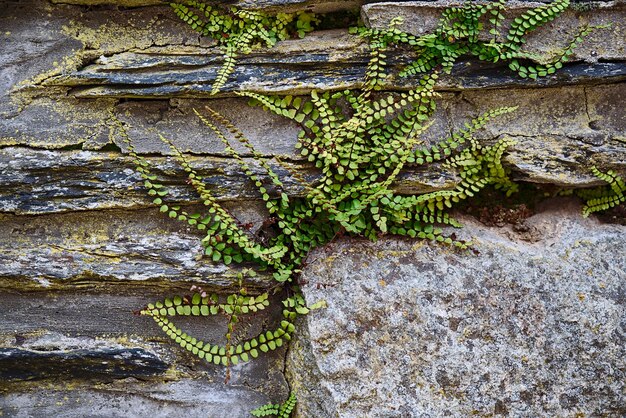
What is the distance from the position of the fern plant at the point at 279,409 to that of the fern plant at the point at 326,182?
411 mm

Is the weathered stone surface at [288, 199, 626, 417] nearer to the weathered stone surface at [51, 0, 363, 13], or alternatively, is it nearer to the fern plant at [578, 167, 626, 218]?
the fern plant at [578, 167, 626, 218]

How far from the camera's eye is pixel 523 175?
4.09m

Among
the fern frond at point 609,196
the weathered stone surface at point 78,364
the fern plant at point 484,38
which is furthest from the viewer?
the fern frond at point 609,196

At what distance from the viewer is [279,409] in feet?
13.3

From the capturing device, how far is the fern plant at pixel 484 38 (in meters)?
3.80

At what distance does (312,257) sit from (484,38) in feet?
6.40

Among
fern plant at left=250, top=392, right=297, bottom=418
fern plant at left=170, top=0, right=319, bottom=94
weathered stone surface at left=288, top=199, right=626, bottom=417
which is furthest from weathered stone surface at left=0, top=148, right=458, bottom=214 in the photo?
fern plant at left=250, top=392, right=297, bottom=418

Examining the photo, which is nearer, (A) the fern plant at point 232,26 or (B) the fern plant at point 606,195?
(A) the fern plant at point 232,26

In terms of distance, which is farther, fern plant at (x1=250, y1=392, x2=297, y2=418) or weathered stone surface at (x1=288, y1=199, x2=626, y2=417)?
fern plant at (x1=250, y1=392, x2=297, y2=418)

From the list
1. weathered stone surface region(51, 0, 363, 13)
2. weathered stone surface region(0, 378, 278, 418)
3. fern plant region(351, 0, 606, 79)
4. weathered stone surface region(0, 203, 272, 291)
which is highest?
weathered stone surface region(51, 0, 363, 13)

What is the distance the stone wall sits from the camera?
151 inches

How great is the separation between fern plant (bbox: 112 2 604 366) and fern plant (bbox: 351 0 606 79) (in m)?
0.04

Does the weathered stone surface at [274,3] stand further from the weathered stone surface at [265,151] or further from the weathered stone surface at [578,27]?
the weathered stone surface at [265,151]

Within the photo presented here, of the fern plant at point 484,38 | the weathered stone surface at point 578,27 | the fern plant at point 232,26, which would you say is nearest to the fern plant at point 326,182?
the fern plant at point 484,38
